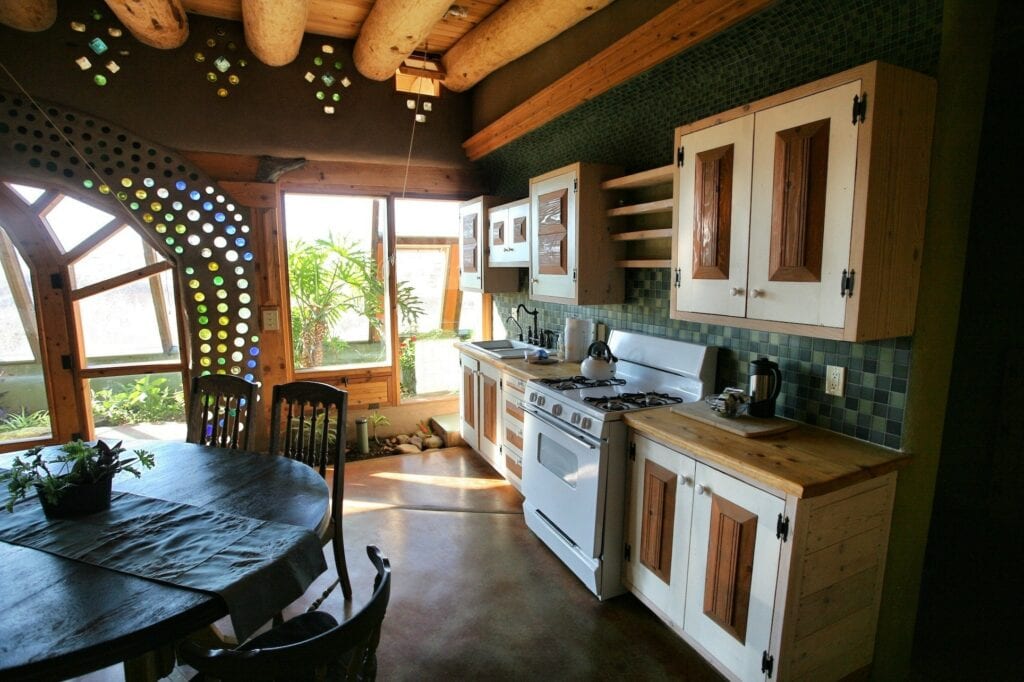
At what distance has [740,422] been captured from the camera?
204cm

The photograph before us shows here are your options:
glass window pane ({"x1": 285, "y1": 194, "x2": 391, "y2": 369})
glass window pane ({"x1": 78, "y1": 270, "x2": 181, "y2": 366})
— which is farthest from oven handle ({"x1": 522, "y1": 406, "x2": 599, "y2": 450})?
glass window pane ({"x1": 78, "y1": 270, "x2": 181, "y2": 366})

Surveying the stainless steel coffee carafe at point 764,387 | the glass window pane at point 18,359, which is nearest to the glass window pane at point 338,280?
the glass window pane at point 18,359

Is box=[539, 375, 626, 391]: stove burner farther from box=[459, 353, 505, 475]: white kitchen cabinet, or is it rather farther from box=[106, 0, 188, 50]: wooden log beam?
box=[106, 0, 188, 50]: wooden log beam

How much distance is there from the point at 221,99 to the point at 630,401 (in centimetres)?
344

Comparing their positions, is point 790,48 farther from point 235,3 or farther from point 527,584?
→ point 235,3

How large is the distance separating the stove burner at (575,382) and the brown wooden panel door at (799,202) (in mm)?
1174

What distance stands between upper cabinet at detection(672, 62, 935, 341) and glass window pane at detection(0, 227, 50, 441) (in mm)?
4284

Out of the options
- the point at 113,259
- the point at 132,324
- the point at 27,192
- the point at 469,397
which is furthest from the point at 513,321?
the point at 27,192

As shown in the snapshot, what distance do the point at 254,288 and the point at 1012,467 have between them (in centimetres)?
463

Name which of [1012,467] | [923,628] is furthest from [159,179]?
[1012,467]

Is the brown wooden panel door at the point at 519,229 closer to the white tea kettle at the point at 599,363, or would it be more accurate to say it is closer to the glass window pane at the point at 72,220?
the white tea kettle at the point at 599,363

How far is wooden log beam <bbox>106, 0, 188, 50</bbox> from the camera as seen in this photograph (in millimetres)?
2861

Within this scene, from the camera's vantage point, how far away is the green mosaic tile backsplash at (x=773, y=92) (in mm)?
1800

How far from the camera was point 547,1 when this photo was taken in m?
2.89
